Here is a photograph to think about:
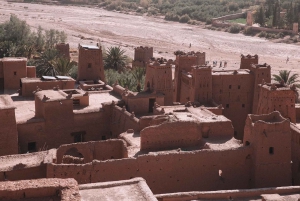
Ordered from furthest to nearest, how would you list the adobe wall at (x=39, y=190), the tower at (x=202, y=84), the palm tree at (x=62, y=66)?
1. the palm tree at (x=62, y=66)
2. the tower at (x=202, y=84)
3. the adobe wall at (x=39, y=190)

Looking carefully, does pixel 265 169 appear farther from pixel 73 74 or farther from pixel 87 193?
pixel 73 74

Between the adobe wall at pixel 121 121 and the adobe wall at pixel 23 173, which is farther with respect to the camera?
the adobe wall at pixel 121 121

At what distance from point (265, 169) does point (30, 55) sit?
31.8 metres

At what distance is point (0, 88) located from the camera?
29.9 meters

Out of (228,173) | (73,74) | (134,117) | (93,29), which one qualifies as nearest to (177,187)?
(228,173)

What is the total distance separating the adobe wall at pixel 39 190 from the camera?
496 inches

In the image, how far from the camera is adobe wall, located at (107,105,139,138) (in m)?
23.6

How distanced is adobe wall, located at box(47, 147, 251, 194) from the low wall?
1833mm

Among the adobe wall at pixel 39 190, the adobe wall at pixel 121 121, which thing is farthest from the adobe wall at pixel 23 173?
the adobe wall at pixel 121 121

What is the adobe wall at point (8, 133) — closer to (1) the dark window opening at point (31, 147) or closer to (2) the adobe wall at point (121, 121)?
(1) the dark window opening at point (31, 147)

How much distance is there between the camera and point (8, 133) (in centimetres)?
2202

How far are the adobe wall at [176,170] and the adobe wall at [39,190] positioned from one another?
Answer: 463 cm

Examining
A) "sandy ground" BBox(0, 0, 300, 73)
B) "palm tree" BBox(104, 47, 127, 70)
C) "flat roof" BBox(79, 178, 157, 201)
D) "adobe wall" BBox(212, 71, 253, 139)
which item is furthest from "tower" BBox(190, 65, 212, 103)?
"sandy ground" BBox(0, 0, 300, 73)

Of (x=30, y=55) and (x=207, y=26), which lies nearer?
(x=30, y=55)
